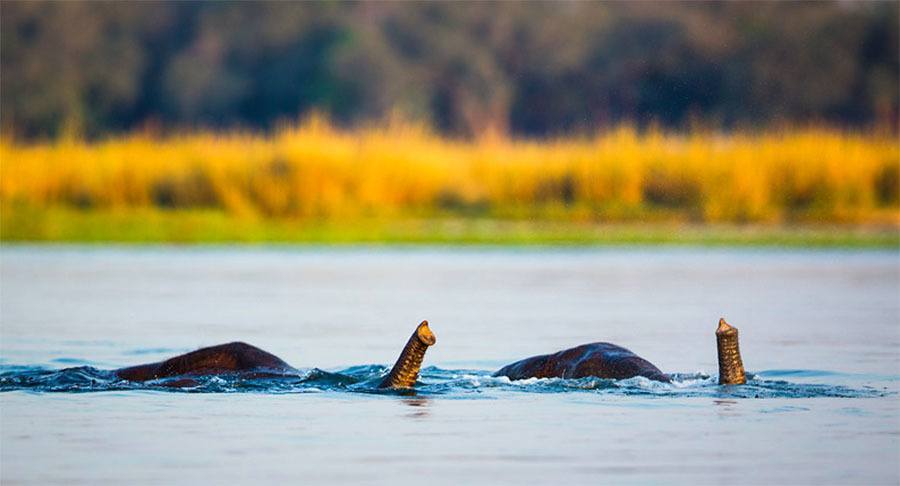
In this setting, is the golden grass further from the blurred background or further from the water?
the blurred background

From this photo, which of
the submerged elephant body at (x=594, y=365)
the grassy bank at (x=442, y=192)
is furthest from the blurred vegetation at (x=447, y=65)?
the submerged elephant body at (x=594, y=365)

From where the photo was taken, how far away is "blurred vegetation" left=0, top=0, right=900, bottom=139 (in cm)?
4681

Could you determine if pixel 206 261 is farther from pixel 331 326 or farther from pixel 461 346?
pixel 461 346

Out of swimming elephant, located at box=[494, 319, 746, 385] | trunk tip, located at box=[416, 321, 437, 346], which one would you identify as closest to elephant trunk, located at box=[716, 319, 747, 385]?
swimming elephant, located at box=[494, 319, 746, 385]

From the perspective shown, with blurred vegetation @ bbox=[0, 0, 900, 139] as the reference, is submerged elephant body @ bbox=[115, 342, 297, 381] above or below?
below

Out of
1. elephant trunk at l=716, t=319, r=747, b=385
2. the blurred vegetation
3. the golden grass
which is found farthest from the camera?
the blurred vegetation

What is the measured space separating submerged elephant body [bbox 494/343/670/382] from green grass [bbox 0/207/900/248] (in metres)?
13.5

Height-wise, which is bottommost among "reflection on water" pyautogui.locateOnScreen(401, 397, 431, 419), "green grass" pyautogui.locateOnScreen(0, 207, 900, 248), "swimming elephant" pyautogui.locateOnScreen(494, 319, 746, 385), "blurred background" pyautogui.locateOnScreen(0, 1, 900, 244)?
"reflection on water" pyautogui.locateOnScreen(401, 397, 431, 419)

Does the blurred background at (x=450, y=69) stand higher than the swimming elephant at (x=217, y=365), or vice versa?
the blurred background at (x=450, y=69)

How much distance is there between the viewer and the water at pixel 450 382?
655 centimetres

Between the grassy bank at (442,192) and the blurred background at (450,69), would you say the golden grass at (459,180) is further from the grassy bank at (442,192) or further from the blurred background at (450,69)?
the blurred background at (450,69)

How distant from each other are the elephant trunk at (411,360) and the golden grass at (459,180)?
15739 millimetres

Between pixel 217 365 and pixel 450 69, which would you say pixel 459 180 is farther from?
pixel 450 69

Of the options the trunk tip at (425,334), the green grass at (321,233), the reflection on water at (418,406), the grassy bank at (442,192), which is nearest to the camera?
the trunk tip at (425,334)
